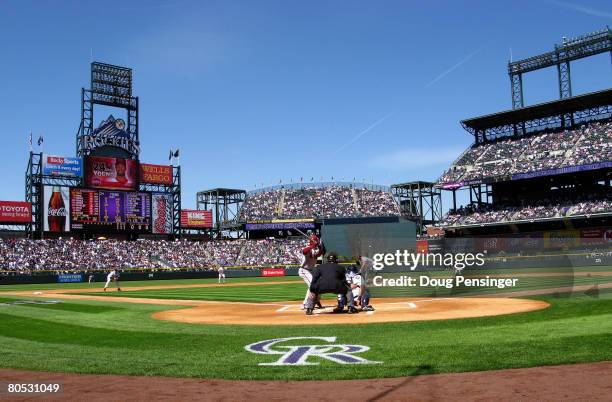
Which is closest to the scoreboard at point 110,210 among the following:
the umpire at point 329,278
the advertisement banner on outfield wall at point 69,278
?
the advertisement banner on outfield wall at point 69,278

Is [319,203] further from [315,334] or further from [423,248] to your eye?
[315,334]

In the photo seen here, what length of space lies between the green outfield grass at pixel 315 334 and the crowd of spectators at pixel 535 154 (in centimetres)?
4487

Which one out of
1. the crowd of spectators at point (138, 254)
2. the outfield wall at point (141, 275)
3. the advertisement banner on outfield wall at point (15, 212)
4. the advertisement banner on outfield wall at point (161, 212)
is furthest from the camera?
the advertisement banner on outfield wall at point (161, 212)

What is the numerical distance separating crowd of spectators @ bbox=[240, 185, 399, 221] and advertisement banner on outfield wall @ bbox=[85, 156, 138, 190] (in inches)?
906

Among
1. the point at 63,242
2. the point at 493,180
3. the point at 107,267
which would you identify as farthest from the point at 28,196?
the point at 493,180

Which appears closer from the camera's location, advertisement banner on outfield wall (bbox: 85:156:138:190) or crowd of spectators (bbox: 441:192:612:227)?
crowd of spectators (bbox: 441:192:612:227)

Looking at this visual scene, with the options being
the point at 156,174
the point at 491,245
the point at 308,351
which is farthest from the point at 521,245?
the point at 156,174

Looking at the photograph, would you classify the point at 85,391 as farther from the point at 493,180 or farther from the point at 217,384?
the point at 493,180

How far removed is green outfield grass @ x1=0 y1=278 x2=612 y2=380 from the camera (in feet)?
24.5

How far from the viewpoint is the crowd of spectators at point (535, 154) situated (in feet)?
179

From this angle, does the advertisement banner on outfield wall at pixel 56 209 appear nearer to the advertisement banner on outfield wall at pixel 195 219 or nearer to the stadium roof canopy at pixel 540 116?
the advertisement banner on outfield wall at pixel 195 219

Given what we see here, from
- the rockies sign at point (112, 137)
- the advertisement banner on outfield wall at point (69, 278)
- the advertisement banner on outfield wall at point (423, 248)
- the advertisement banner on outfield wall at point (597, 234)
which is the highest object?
the rockies sign at point (112, 137)

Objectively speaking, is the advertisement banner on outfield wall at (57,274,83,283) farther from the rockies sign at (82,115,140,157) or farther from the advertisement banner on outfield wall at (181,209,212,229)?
the advertisement banner on outfield wall at (181,209,212,229)

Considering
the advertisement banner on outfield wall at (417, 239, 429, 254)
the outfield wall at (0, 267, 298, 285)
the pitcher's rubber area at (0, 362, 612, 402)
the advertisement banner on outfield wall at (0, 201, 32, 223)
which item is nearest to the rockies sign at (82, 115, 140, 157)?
the advertisement banner on outfield wall at (0, 201, 32, 223)
